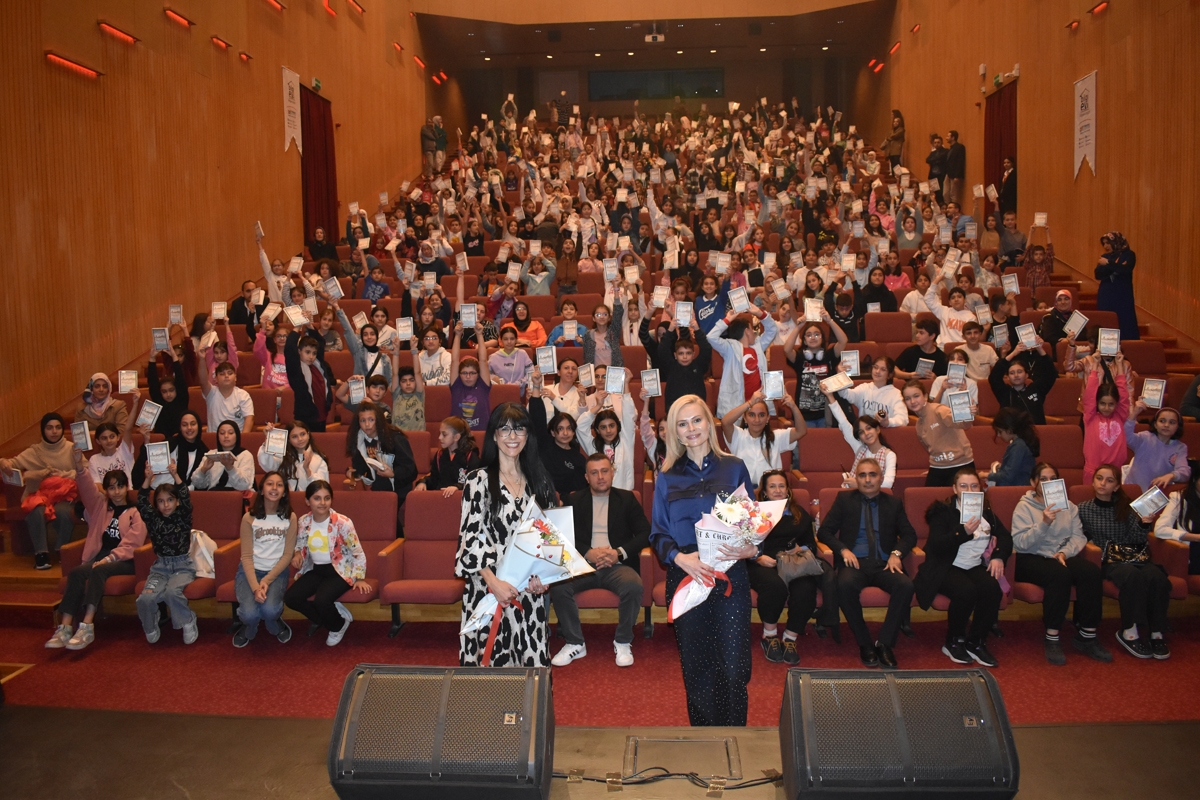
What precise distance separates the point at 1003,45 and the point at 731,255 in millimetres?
6402

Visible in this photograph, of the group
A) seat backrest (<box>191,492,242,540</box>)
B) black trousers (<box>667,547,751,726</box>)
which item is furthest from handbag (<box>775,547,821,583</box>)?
seat backrest (<box>191,492,242,540</box>)

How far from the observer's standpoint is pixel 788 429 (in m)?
5.39

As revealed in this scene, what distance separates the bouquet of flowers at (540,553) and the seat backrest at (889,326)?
5650 mm

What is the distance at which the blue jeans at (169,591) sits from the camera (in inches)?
191

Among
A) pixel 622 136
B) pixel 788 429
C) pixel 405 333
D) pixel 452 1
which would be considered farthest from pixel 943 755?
pixel 452 1

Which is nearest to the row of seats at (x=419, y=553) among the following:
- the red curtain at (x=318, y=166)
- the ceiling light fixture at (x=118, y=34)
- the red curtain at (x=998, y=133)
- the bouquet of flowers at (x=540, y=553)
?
the bouquet of flowers at (x=540, y=553)

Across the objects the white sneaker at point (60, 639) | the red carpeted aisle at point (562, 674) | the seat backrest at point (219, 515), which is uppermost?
the seat backrest at point (219, 515)

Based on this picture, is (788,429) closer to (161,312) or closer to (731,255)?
(731,255)

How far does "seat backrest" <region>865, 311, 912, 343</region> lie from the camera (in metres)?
7.70

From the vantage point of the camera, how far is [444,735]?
83.4 inches

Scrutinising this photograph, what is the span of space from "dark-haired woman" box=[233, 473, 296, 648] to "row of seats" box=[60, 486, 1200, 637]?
167 mm

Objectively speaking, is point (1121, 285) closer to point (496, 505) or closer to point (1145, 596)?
point (1145, 596)

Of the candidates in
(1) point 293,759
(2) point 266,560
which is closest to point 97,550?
(2) point 266,560

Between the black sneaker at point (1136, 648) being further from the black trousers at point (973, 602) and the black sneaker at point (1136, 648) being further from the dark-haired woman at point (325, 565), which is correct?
the dark-haired woman at point (325, 565)
